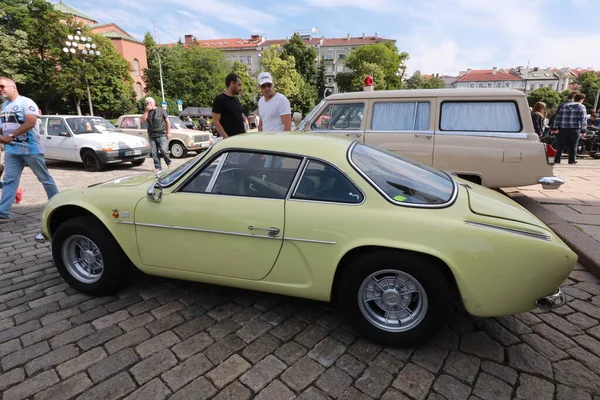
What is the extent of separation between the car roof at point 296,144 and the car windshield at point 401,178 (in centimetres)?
13

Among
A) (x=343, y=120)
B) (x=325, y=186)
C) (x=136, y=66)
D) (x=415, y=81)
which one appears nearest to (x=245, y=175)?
(x=325, y=186)

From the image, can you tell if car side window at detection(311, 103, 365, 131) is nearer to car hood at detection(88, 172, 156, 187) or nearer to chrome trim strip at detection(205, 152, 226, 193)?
car hood at detection(88, 172, 156, 187)

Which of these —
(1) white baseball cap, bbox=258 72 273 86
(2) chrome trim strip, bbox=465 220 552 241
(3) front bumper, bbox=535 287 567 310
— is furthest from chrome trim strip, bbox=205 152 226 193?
(1) white baseball cap, bbox=258 72 273 86

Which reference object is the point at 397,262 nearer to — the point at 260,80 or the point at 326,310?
the point at 326,310

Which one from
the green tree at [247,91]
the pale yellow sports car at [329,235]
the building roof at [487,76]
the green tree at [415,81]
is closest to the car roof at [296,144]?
the pale yellow sports car at [329,235]

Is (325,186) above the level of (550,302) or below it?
above

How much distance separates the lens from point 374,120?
5680mm

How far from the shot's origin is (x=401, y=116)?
554 cm

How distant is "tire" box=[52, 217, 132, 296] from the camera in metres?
2.76

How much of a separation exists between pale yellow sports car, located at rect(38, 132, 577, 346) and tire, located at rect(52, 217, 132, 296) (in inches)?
0.4

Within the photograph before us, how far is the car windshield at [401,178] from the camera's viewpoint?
7.27ft

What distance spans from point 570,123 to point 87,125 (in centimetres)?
1391

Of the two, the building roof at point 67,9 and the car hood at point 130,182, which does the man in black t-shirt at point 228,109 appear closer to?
the car hood at point 130,182

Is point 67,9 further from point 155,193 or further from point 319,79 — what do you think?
point 155,193
